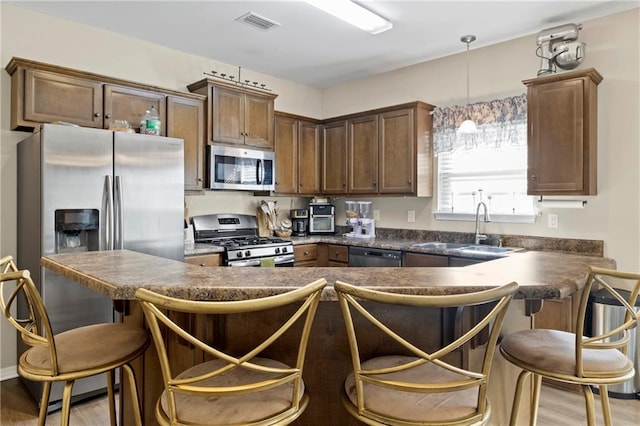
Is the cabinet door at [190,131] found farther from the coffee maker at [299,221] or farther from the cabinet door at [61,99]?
the coffee maker at [299,221]

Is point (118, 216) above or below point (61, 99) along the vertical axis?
below

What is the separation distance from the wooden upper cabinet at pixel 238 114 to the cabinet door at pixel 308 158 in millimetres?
483

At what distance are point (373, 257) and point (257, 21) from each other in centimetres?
231

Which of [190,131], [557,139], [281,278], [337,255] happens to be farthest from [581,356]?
[190,131]

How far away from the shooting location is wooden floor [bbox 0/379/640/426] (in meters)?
2.49

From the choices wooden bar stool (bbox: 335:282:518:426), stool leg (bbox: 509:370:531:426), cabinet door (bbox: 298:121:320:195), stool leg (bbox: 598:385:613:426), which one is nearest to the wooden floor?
stool leg (bbox: 598:385:613:426)

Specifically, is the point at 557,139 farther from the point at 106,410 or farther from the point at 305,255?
the point at 106,410

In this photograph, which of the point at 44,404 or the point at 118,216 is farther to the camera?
the point at 118,216

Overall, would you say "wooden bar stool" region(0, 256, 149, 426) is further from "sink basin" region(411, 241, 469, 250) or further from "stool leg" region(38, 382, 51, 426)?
"sink basin" region(411, 241, 469, 250)

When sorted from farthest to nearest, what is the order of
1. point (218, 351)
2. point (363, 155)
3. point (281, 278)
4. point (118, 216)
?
point (363, 155) → point (118, 216) → point (281, 278) → point (218, 351)

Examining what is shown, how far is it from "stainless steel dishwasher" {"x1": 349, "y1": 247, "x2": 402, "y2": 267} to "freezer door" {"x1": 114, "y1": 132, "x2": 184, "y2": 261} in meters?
1.68

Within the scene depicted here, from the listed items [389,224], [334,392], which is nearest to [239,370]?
[334,392]

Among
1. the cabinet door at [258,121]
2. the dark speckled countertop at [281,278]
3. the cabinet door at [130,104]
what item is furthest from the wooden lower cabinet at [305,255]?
the dark speckled countertop at [281,278]

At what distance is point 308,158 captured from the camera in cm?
481
